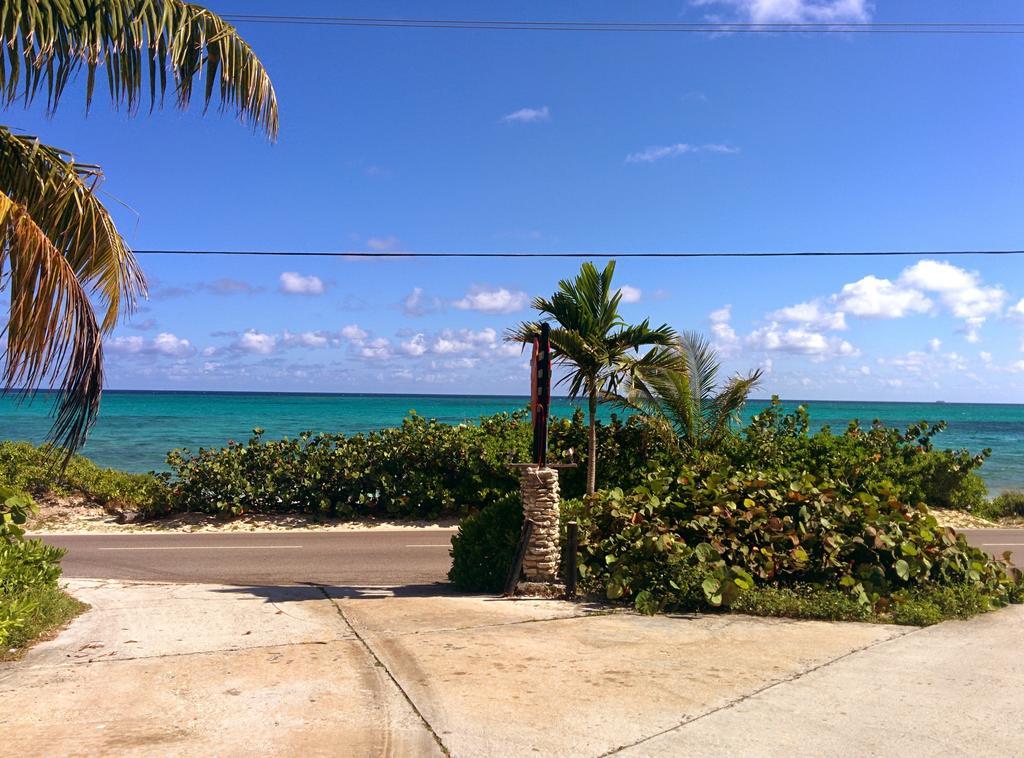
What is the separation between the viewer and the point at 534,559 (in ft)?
30.1

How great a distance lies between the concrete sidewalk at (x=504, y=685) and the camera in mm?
4754

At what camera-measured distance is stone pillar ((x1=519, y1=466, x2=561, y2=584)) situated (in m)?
9.09

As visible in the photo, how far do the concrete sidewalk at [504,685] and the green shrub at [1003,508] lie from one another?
15.0 m

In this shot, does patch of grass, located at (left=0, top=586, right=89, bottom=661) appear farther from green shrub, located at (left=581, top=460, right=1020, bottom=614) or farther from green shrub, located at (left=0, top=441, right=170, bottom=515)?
green shrub, located at (left=0, top=441, right=170, bottom=515)

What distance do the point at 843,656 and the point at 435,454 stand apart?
1222 centimetres

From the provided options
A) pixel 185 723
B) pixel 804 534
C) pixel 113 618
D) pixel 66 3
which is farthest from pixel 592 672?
pixel 66 3

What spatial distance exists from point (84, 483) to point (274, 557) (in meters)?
7.53

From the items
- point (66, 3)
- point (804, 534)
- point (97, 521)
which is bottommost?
point (97, 521)

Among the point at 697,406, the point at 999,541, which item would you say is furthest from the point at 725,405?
the point at 999,541

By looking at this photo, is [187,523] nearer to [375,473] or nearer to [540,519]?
[375,473]

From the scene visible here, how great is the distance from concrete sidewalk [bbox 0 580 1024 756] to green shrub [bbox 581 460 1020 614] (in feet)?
2.01

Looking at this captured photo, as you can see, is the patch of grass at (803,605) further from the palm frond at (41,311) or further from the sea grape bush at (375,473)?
the sea grape bush at (375,473)

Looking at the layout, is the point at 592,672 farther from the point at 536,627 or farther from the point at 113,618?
the point at 113,618

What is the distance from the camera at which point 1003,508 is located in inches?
877
